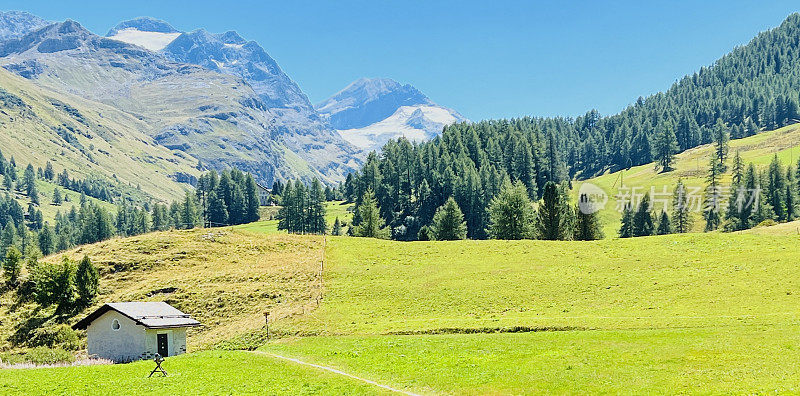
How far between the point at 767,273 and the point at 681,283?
8.64m

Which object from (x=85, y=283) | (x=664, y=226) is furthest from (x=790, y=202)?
(x=85, y=283)

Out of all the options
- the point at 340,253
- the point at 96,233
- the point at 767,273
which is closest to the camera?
the point at 767,273

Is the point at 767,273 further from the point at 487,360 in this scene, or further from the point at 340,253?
the point at 340,253

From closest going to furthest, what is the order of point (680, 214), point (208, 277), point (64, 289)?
point (64, 289)
point (208, 277)
point (680, 214)

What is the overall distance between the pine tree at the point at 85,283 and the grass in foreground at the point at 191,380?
30751 mm

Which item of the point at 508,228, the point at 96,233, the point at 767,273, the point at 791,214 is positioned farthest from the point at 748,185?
the point at 96,233

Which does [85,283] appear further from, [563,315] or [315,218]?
[315,218]

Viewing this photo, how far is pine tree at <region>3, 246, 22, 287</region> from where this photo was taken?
74.4 metres

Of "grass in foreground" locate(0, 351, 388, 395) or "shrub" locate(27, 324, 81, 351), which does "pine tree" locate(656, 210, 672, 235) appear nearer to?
"grass in foreground" locate(0, 351, 388, 395)

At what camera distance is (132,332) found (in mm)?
52156

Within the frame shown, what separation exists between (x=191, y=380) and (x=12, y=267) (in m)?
52.2

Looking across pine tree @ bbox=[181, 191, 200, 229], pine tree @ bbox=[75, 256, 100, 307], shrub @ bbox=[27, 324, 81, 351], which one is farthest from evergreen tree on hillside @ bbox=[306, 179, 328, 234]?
shrub @ bbox=[27, 324, 81, 351]

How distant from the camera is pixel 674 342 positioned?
39.5 m

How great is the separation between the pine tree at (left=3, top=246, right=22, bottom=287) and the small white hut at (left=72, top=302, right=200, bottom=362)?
2667cm
